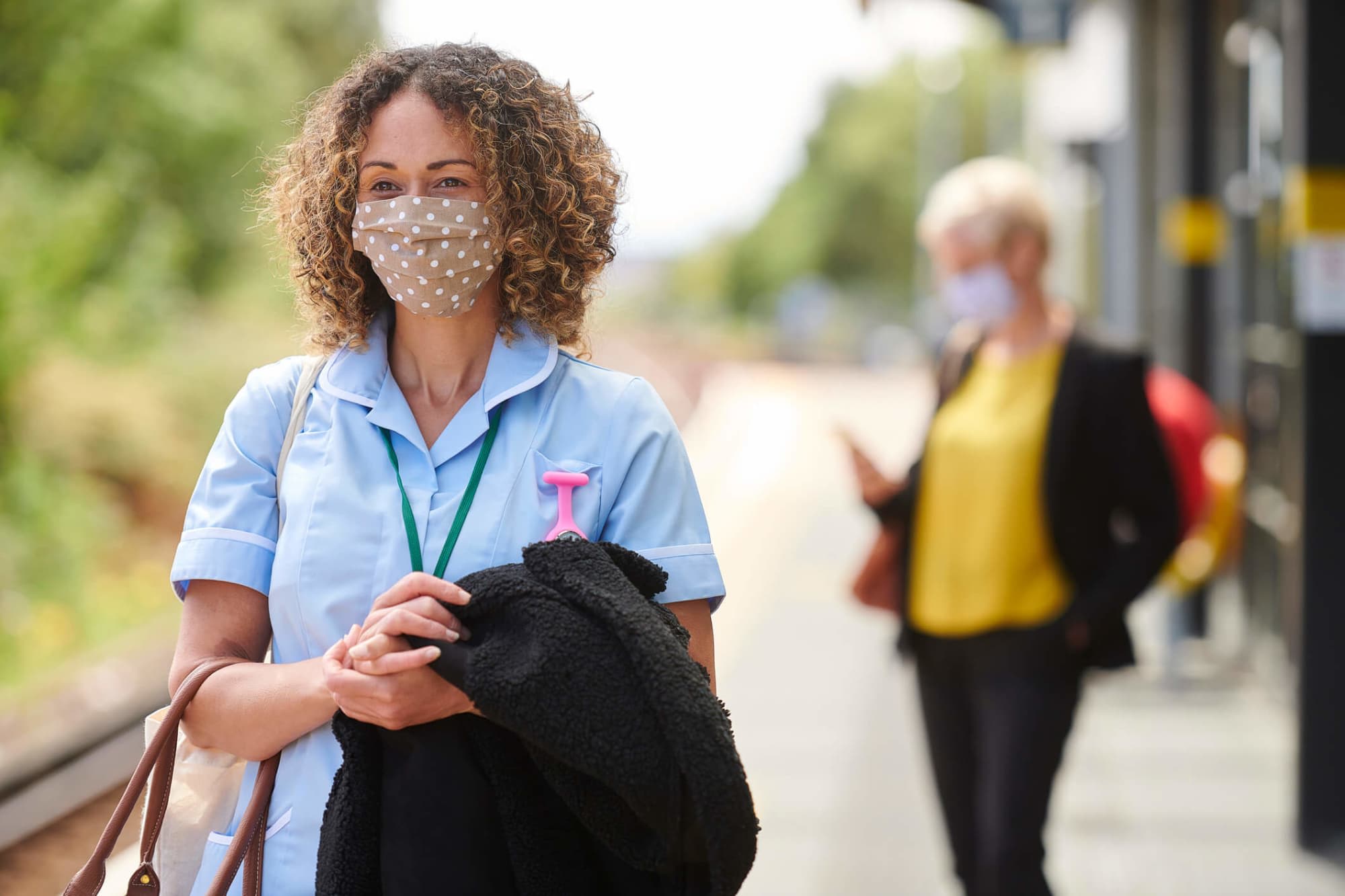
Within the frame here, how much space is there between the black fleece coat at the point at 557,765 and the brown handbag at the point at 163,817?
0.49ft

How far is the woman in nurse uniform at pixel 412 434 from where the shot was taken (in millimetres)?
1873

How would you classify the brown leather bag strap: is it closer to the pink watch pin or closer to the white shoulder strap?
the white shoulder strap

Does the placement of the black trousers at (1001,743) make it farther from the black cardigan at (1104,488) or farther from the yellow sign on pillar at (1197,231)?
the yellow sign on pillar at (1197,231)

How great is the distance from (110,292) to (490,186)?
15013 millimetres

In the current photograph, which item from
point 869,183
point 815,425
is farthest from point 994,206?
point 869,183

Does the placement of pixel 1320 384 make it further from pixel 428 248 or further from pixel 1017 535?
pixel 428 248

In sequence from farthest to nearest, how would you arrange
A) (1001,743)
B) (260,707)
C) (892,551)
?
1. (892,551)
2. (1001,743)
3. (260,707)

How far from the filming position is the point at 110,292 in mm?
15727

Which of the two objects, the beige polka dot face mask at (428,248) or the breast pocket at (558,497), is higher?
the beige polka dot face mask at (428,248)

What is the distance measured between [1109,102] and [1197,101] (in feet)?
13.8

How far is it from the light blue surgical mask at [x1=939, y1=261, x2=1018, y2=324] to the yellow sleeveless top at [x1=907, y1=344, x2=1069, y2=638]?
0.14m

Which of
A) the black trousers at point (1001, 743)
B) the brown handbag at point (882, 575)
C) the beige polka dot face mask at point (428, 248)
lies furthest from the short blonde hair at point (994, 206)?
the beige polka dot face mask at point (428, 248)

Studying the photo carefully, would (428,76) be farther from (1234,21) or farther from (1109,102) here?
(1109,102)

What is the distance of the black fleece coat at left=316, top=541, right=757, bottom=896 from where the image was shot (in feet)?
5.44
